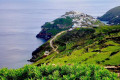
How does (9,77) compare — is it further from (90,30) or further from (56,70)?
(90,30)

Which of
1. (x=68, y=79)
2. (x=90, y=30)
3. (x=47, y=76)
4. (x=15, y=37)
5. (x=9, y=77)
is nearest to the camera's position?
(x=68, y=79)

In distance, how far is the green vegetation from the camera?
17750mm

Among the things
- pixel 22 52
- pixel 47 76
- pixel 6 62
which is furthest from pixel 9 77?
pixel 22 52

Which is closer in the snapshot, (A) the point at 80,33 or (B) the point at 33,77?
(B) the point at 33,77

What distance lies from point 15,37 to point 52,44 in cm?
6807

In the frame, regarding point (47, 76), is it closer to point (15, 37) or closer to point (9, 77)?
point (9, 77)

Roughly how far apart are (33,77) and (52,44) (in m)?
111

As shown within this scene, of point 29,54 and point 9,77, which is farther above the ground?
point 9,77

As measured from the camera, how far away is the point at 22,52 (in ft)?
448

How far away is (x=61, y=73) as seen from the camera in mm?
19250

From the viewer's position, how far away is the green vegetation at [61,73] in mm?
17750

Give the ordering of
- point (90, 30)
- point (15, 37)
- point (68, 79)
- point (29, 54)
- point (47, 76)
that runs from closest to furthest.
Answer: point (68, 79) → point (47, 76) → point (90, 30) → point (29, 54) → point (15, 37)

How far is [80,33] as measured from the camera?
12900 centimetres

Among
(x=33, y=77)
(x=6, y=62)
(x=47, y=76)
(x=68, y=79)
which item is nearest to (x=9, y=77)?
(x=33, y=77)
